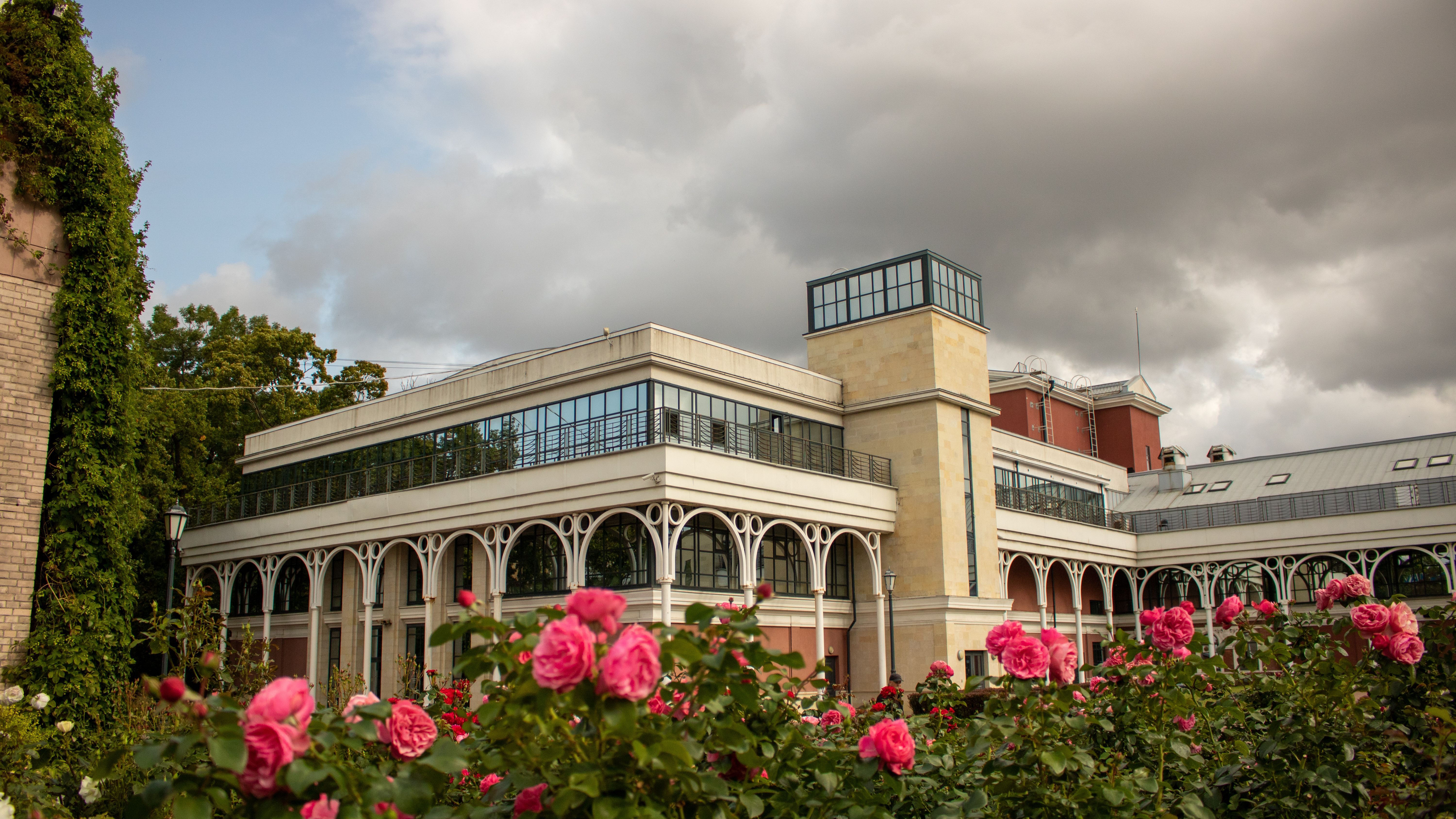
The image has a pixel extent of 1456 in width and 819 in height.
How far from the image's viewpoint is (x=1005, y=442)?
114 feet

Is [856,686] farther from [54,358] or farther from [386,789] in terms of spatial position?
[386,789]

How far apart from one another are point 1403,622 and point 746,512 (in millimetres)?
18040

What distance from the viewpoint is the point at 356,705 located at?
11.0 ft

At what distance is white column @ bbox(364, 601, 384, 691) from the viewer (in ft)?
85.5

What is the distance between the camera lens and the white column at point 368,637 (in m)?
26.0

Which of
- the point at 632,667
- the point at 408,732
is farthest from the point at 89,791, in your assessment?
the point at 632,667

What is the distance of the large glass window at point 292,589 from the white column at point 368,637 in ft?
12.8

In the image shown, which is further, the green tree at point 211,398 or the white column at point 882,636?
the green tree at point 211,398

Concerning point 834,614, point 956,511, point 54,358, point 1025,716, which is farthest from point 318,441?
point 1025,716

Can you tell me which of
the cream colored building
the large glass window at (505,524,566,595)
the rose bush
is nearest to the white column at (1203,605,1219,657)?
the cream colored building

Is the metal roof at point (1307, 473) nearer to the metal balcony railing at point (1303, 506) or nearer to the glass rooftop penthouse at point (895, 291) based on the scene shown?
the metal balcony railing at point (1303, 506)

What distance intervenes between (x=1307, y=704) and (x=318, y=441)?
3052cm

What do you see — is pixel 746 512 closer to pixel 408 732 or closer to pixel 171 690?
pixel 408 732

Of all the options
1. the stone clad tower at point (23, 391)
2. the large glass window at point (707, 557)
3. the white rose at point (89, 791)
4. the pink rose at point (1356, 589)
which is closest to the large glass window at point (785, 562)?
the large glass window at point (707, 557)
